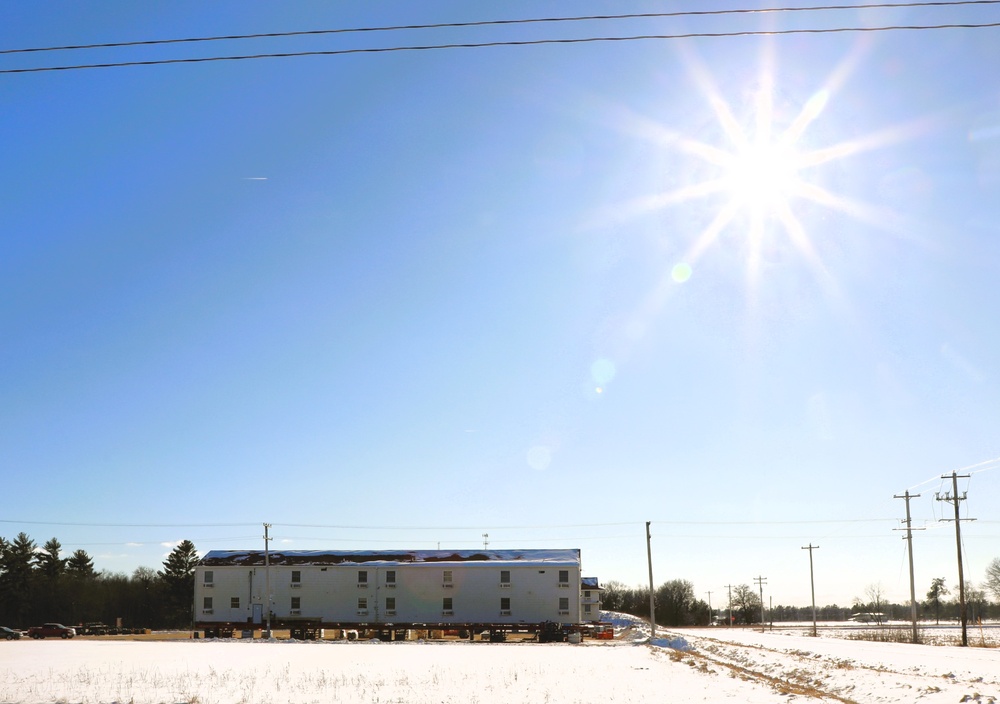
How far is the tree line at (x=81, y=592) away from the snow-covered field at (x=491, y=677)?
65.2 meters

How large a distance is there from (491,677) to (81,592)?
3583 inches

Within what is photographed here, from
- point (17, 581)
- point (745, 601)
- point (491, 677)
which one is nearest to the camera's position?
point (491, 677)

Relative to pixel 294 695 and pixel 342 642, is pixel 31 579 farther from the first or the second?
pixel 294 695

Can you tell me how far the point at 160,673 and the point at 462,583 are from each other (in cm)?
4657

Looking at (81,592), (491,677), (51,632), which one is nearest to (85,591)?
(81,592)

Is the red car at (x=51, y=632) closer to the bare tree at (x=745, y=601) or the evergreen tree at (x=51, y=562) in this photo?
the evergreen tree at (x=51, y=562)

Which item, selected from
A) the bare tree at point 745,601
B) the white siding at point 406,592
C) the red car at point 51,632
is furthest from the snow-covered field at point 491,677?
the bare tree at point 745,601

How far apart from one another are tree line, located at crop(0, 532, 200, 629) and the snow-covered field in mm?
65197

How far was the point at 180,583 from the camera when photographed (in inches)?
4215

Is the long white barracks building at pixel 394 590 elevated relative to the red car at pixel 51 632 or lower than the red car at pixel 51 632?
elevated

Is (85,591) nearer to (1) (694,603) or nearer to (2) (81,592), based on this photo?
(2) (81,592)

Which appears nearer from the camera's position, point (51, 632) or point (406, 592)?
point (51, 632)

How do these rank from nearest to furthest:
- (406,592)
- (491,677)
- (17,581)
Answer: (491,677), (406,592), (17,581)

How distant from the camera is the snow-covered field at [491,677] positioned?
23.0 m
